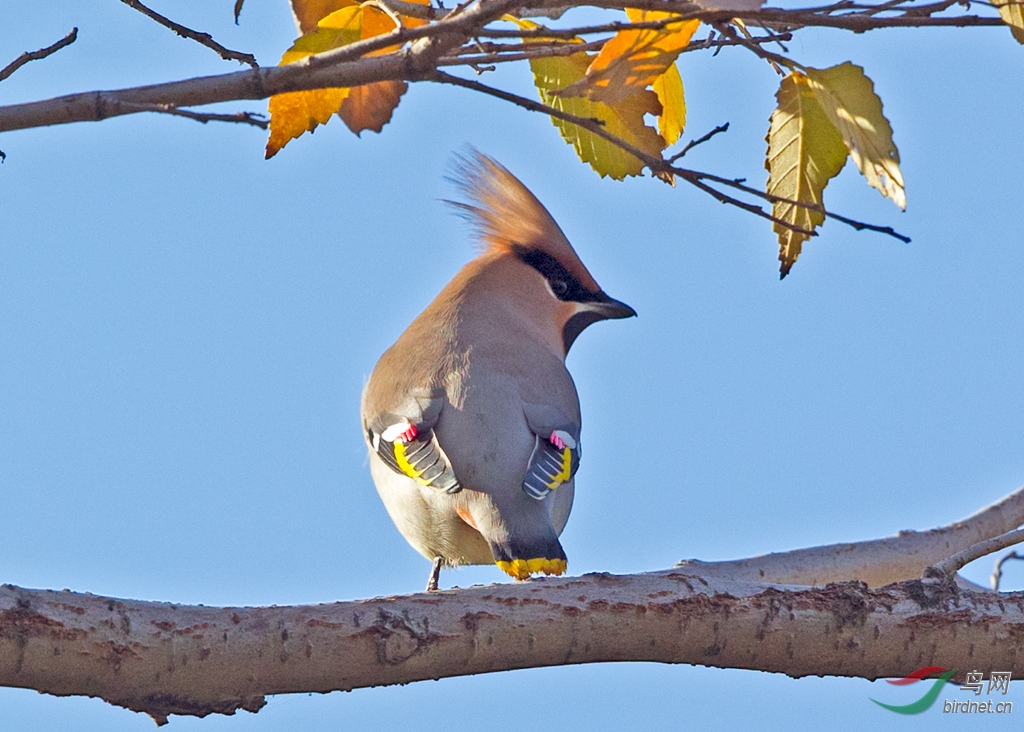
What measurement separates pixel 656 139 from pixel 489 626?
88cm

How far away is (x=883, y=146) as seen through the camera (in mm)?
1687

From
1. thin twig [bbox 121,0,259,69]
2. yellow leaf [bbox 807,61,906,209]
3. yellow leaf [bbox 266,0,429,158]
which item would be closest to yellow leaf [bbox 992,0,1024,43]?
yellow leaf [bbox 807,61,906,209]

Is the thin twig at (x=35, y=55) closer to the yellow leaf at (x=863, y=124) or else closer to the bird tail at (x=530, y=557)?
the yellow leaf at (x=863, y=124)

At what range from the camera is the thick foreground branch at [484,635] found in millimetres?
2109

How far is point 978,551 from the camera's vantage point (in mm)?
2438

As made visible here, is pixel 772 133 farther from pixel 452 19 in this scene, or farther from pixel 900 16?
pixel 452 19

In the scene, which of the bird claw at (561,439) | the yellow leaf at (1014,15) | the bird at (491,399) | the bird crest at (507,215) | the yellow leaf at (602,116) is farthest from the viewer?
the bird crest at (507,215)

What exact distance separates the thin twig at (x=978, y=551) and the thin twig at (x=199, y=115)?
4.88ft

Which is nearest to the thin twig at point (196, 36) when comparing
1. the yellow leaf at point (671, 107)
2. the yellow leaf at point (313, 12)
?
the yellow leaf at point (313, 12)

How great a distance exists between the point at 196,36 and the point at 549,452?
5.14 ft

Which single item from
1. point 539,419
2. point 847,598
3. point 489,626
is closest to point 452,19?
point 489,626

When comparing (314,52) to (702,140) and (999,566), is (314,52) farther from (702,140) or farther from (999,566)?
(999,566)

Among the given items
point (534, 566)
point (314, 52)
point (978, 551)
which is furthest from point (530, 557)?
point (314, 52)

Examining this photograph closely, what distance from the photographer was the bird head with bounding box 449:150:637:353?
13.6ft
